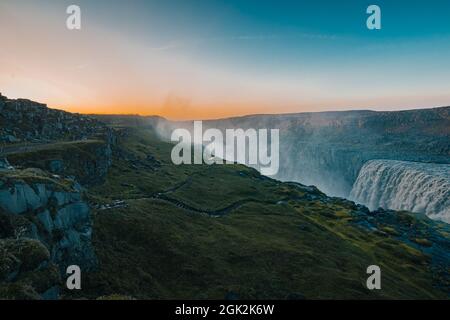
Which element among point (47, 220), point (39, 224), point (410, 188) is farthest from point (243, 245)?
point (410, 188)

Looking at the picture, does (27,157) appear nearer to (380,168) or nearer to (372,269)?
(372,269)

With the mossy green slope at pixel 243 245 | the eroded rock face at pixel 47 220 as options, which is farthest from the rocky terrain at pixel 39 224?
the mossy green slope at pixel 243 245

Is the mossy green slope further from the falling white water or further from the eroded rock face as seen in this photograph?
the falling white water

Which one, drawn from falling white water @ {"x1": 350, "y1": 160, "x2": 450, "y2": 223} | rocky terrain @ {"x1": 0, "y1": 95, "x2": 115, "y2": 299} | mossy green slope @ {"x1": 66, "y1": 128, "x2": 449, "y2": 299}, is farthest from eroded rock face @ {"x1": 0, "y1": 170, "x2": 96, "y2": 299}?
falling white water @ {"x1": 350, "y1": 160, "x2": 450, "y2": 223}

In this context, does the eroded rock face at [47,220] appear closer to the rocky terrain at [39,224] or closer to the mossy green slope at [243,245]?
the rocky terrain at [39,224]

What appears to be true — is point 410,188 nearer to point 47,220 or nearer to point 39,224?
point 47,220
